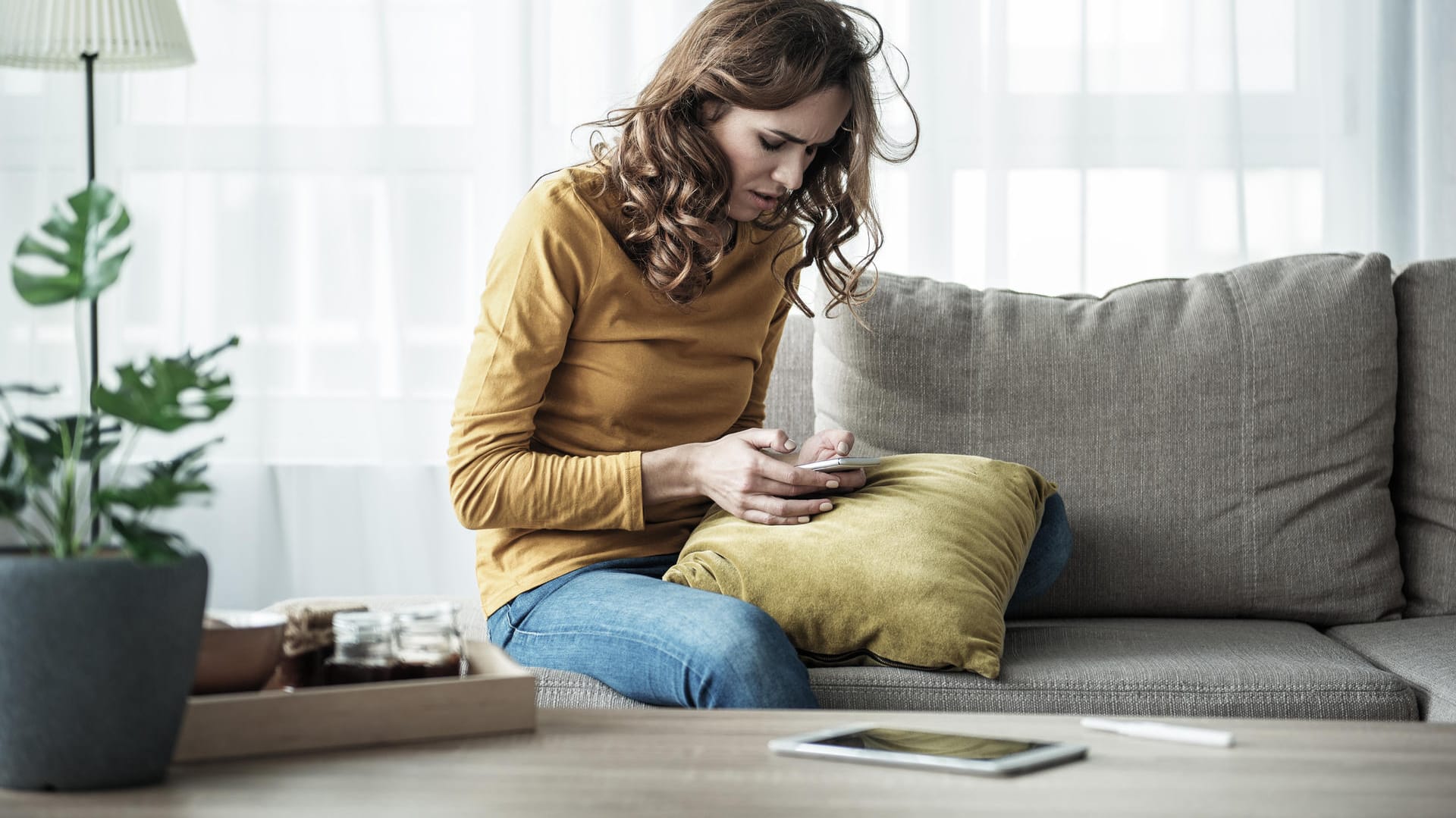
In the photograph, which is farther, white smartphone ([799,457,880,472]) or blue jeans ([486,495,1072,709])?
white smartphone ([799,457,880,472])

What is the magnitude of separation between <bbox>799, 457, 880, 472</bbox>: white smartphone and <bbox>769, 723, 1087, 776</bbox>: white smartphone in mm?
666

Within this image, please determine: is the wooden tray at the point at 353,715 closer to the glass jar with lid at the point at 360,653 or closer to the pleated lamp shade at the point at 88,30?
the glass jar with lid at the point at 360,653

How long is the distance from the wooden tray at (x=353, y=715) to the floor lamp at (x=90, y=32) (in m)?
1.48

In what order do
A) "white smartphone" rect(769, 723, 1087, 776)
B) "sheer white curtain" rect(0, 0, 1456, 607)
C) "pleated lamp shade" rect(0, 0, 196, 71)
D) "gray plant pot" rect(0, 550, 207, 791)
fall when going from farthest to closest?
"sheer white curtain" rect(0, 0, 1456, 607) → "pleated lamp shade" rect(0, 0, 196, 71) → "white smartphone" rect(769, 723, 1087, 776) → "gray plant pot" rect(0, 550, 207, 791)

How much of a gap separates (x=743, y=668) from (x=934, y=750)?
1.38 feet

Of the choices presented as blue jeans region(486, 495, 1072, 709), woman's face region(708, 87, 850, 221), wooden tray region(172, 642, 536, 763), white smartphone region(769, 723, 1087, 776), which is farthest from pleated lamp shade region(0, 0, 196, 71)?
white smartphone region(769, 723, 1087, 776)

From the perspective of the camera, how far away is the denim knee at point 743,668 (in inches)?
48.9

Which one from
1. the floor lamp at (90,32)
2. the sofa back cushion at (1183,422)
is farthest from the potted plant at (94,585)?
the floor lamp at (90,32)

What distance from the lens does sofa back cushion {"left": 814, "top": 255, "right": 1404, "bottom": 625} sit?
1.82 m

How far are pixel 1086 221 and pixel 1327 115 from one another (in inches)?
19.8

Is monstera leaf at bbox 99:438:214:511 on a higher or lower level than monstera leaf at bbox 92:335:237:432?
lower

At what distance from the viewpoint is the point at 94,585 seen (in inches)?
28.0

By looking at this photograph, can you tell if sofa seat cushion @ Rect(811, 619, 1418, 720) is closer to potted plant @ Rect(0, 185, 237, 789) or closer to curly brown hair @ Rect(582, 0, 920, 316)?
curly brown hair @ Rect(582, 0, 920, 316)

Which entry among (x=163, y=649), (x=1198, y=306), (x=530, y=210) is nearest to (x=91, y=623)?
(x=163, y=649)
